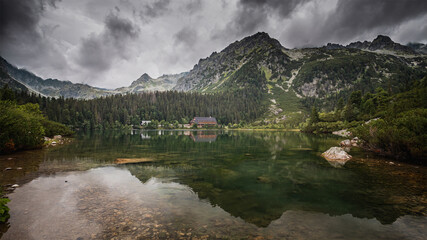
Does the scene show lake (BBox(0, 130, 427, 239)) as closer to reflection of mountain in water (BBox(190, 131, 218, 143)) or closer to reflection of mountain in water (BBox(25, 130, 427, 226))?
reflection of mountain in water (BBox(25, 130, 427, 226))

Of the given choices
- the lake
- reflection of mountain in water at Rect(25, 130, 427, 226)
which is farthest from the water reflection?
reflection of mountain in water at Rect(25, 130, 427, 226)

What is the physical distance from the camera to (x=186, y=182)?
20453mm

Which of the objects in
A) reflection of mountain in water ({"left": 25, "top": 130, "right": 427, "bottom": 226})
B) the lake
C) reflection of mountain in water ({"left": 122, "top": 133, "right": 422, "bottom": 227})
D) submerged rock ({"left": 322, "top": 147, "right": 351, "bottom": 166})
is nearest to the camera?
the lake

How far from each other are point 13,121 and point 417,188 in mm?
51135

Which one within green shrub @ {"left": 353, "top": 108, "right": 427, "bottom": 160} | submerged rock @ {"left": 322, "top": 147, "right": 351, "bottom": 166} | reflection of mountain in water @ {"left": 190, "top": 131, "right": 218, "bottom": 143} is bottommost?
submerged rock @ {"left": 322, "top": 147, "right": 351, "bottom": 166}

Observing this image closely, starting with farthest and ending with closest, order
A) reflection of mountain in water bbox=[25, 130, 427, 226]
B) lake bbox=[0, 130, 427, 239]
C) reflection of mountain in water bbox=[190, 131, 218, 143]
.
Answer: reflection of mountain in water bbox=[190, 131, 218, 143], reflection of mountain in water bbox=[25, 130, 427, 226], lake bbox=[0, 130, 427, 239]

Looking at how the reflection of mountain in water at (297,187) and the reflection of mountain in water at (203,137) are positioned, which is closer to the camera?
the reflection of mountain in water at (297,187)

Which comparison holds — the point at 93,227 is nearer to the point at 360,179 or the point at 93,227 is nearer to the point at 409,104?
the point at 360,179

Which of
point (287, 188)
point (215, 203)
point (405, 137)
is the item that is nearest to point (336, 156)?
point (405, 137)

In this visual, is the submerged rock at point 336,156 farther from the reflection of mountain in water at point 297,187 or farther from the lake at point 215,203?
the lake at point 215,203

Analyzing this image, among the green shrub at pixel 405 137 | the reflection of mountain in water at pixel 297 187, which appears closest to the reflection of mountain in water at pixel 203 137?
the reflection of mountain in water at pixel 297 187

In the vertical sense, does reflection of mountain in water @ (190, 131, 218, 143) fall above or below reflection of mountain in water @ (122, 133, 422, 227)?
above

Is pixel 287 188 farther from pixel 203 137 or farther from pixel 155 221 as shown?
pixel 203 137

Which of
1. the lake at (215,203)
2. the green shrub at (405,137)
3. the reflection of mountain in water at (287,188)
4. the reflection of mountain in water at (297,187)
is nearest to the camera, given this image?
the lake at (215,203)
